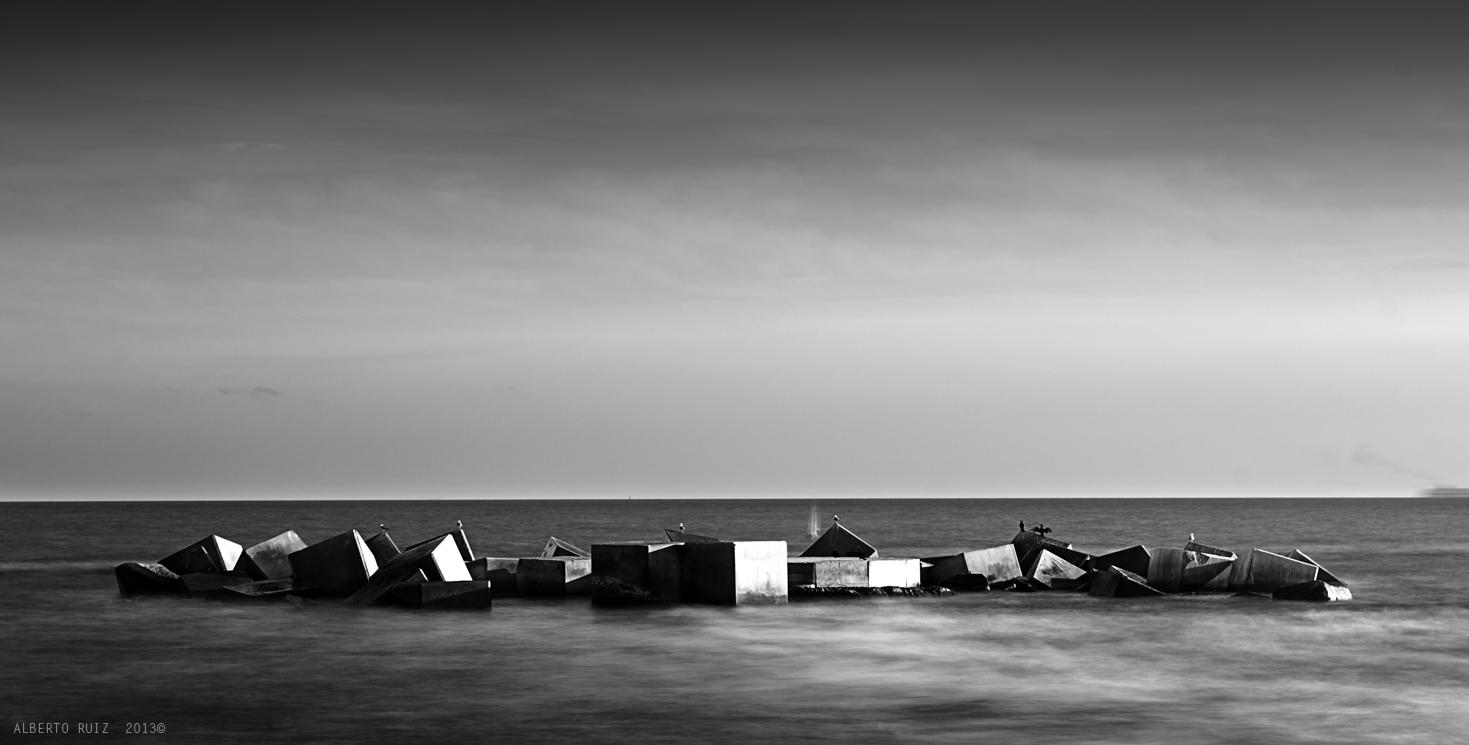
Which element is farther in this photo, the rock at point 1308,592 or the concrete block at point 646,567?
the rock at point 1308,592

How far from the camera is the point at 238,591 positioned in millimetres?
28016

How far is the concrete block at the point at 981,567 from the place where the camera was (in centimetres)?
3044

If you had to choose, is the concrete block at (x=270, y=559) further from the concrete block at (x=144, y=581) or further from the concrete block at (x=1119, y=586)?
the concrete block at (x=1119, y=586)

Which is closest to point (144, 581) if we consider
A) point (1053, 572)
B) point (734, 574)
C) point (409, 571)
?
point (409, 571)

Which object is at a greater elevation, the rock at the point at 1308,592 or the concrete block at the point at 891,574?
the concrete block at the point at 891,574

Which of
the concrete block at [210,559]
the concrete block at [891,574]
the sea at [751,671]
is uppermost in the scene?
the concrete block at [210,559]

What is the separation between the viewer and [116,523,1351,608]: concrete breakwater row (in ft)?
82.8

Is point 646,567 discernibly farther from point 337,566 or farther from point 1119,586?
point 1119,586

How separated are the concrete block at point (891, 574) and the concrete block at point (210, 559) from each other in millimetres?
13620

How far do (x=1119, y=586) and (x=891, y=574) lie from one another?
14.8ft

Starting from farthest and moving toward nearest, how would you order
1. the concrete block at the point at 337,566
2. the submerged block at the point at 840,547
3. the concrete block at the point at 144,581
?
1. the submerged block at the point at 840,547
2. the concrete block at the point at 144,581
3. the concrete block at the point at 337,566

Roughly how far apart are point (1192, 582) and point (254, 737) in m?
21.8

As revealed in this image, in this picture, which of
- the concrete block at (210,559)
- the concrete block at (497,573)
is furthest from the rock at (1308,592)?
the concrete block at (210,559)

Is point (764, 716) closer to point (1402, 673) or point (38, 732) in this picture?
point (38, 732)
